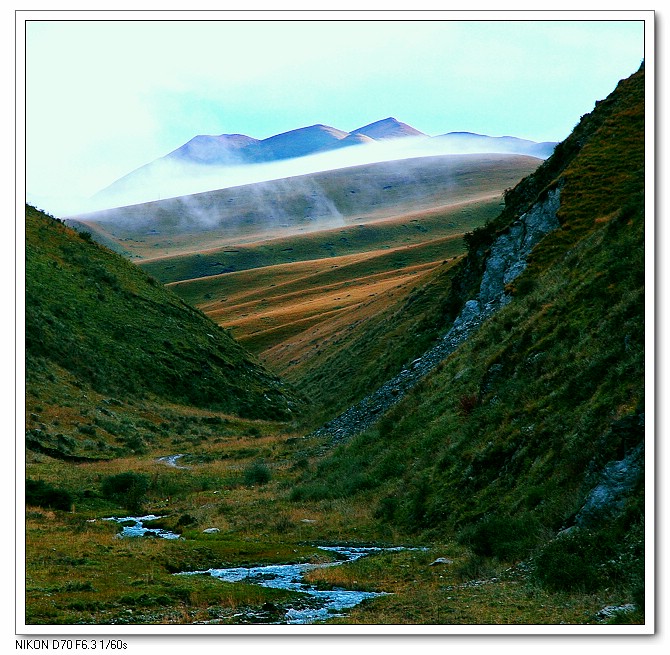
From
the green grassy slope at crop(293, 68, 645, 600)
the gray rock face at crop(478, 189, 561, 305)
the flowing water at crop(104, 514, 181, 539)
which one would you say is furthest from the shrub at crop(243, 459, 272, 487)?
the gray rock face at crop(478, 189, 561, 305)

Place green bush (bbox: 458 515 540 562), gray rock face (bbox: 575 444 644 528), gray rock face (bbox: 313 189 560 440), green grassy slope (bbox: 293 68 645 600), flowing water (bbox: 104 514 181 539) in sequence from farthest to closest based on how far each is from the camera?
gray rock face (bbox: 313 189 560 440) → flowing water (bbox: 104 514 181 539) → green bush (bbox: 458 515 540 562) → green grassy slope (bbox: 293 68 645 600) → gray rock face (bbox: 575 444 644 528)

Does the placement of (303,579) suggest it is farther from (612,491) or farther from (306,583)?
(612,491)

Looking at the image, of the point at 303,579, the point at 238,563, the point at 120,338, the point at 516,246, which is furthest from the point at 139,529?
the point at 120,338

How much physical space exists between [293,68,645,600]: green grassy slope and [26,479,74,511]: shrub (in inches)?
356

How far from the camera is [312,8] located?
1741 centimetres

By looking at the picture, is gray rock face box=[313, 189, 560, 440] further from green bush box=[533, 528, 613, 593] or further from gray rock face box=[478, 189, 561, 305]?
green bush box=[533, 528, 613, 593]

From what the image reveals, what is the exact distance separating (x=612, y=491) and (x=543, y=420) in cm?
538

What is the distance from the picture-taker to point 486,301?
4159cm

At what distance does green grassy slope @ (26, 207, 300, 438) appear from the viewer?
59.0 meters

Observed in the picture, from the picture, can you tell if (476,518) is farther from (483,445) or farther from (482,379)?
(482,379)

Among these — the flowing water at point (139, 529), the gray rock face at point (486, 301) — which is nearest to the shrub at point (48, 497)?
the flowing water at point (139, 529)

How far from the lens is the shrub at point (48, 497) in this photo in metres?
29.4

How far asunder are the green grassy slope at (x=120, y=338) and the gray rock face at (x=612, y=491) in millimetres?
42608
